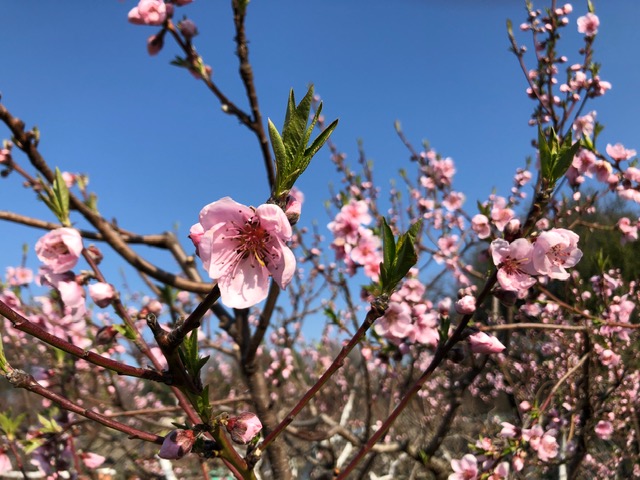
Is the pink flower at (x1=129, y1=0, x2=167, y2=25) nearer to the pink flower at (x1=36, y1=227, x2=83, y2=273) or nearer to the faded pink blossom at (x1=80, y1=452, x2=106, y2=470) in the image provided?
the pink flower at (x1=36, y1=227, x2=83, y2=273)

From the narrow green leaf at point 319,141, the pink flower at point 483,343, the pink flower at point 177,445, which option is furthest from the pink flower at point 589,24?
the pink flower at point 177,445

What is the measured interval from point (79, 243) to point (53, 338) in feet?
2.78

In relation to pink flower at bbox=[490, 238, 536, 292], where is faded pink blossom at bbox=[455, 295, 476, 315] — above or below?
below

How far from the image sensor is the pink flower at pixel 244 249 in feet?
2.85

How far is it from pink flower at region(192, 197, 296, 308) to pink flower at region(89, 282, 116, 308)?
0.69 metres

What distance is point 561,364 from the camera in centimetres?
786

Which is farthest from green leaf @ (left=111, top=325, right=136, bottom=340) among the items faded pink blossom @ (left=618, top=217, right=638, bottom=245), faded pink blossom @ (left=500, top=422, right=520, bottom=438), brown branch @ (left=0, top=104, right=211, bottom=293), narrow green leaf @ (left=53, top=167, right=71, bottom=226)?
faded pink blossom @ (left=618, top=217, right=638, bottom=245)

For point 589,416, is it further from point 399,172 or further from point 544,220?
point 399,172

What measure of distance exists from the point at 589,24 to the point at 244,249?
Answer: 4621 mm

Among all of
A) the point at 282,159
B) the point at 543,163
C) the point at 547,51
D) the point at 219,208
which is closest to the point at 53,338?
the point at 219,208

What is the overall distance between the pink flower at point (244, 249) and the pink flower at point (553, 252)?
72 cm

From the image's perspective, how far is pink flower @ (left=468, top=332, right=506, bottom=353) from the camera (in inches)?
48.4

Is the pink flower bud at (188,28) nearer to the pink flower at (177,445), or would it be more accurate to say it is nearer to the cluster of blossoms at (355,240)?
the cluster of blossoms at (355,240)

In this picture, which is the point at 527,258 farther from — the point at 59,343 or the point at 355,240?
the point at 355,240
